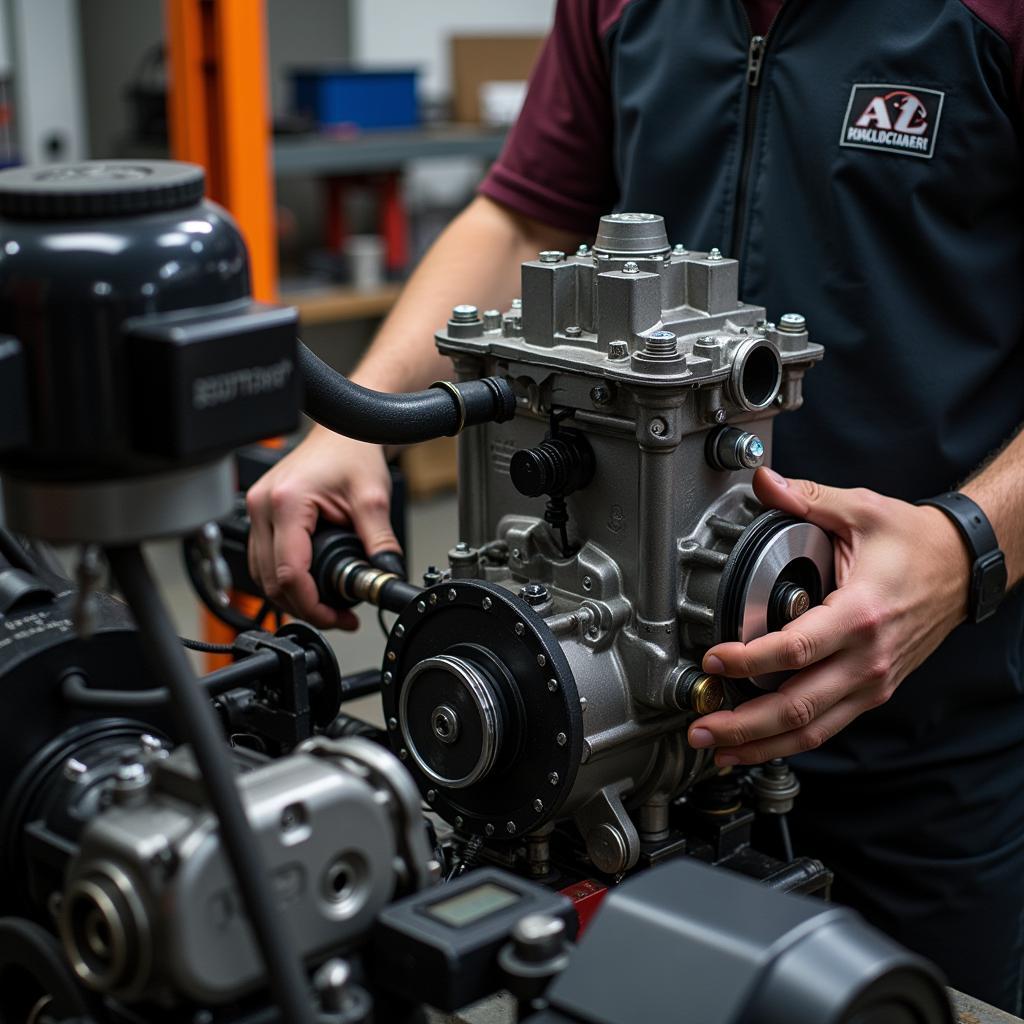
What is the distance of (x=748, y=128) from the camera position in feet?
3.97

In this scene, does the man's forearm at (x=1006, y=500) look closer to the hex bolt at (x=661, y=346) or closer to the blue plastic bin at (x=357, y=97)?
the hex bolt at (x=661, y=346)

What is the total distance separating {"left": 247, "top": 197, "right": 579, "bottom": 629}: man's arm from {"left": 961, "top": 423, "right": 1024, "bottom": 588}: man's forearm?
1.46 ft

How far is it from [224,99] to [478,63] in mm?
1890

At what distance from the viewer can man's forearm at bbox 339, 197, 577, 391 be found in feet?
4.25

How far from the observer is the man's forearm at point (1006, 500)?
1000 millimetres

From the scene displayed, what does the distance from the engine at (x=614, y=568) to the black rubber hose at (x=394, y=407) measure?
0.11 ft

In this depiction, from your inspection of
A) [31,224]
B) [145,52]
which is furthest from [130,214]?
[145,52]

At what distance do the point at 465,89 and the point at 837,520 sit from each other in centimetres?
373

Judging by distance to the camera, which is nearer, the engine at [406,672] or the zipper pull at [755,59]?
the engine at [406,672]

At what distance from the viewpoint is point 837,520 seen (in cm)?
92

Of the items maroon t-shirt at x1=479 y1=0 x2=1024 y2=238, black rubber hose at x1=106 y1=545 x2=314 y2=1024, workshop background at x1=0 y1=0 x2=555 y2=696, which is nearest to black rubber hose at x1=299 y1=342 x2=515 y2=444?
black rubber hose at x1=106 y1=545 x2=314 y2=1024

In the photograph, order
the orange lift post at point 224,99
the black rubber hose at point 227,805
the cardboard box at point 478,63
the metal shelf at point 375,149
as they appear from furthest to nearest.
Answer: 1. the cardboard box at point 478,63
2. the metal shelf at point 375,149
3. the orange lift post at point 224,99
4. the black rubber hose at point 227,805

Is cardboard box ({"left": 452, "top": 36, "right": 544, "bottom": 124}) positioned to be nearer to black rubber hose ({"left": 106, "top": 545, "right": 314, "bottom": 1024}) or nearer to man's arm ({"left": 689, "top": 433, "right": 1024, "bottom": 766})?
man's arm ({"left": 689, "top": 433, "right": 1024, "bottom": 766})

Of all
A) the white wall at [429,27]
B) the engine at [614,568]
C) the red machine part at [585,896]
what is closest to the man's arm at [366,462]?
the engine at [614,568]
